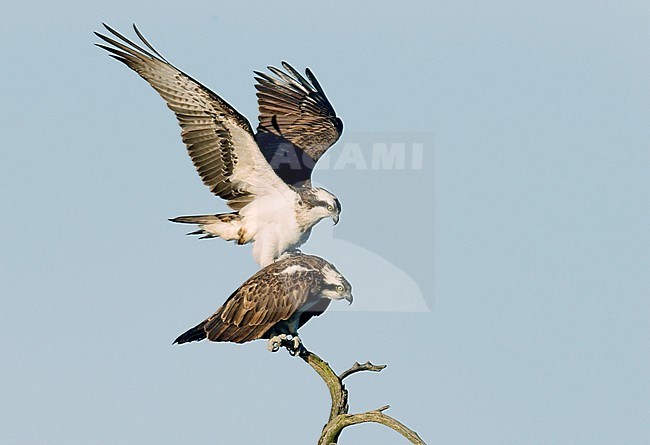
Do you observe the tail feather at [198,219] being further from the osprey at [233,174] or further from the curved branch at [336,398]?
the curved branch at [336,398]

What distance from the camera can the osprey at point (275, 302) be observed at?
10758 millimetres

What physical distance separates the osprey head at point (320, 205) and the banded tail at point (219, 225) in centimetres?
80

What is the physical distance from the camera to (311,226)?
40.3ft

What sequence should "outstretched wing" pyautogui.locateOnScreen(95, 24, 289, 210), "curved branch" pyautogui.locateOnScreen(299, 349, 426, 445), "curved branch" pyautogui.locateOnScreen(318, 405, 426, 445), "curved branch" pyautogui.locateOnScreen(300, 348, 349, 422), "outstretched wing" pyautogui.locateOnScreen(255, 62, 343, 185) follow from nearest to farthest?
1. "curved branch" pyautogui.locateOnScreen(318, 405, 426, 445)
2. "curved branch" pyautogui.locateOnScreen(299, 349, 426, 445)
3. "curved branch" pyautogui.locateOnScreen(300, 348, 349, 422)
4. "outstretched wing" pyautogui.locateOnScreen(95, 24, 289, 210)
5. "outstretched wing" pyautogui.locateOnScreen(255, 62, 343, 185)

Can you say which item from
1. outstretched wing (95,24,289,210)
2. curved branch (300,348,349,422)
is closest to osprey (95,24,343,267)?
outstretched wing (95,24,289,210)

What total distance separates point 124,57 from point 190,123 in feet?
3.11

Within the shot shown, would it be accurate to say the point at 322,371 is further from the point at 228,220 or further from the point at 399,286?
the point at 228,220

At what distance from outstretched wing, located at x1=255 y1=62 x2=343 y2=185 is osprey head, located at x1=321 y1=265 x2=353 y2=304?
2690 millimetres

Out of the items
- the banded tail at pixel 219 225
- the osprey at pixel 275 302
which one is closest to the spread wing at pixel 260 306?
the osprey at pixel 275 302

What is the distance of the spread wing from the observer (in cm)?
1074

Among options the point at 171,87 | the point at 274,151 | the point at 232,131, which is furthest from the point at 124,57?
the point at 274,151

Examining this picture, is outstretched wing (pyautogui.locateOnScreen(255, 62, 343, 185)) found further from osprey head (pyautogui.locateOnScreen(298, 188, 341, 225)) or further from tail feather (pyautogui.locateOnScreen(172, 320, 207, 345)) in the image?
tail feather (pyautogui.locateOnScreen(172, 320, 207, 345))

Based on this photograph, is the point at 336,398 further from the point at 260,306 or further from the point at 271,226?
the point at 271,226

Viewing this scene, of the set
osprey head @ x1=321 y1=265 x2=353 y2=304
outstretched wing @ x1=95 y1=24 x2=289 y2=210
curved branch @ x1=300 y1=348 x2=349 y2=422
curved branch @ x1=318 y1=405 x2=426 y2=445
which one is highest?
outstretched wing @ x1=95 y1=24 x2=289 y2=210
